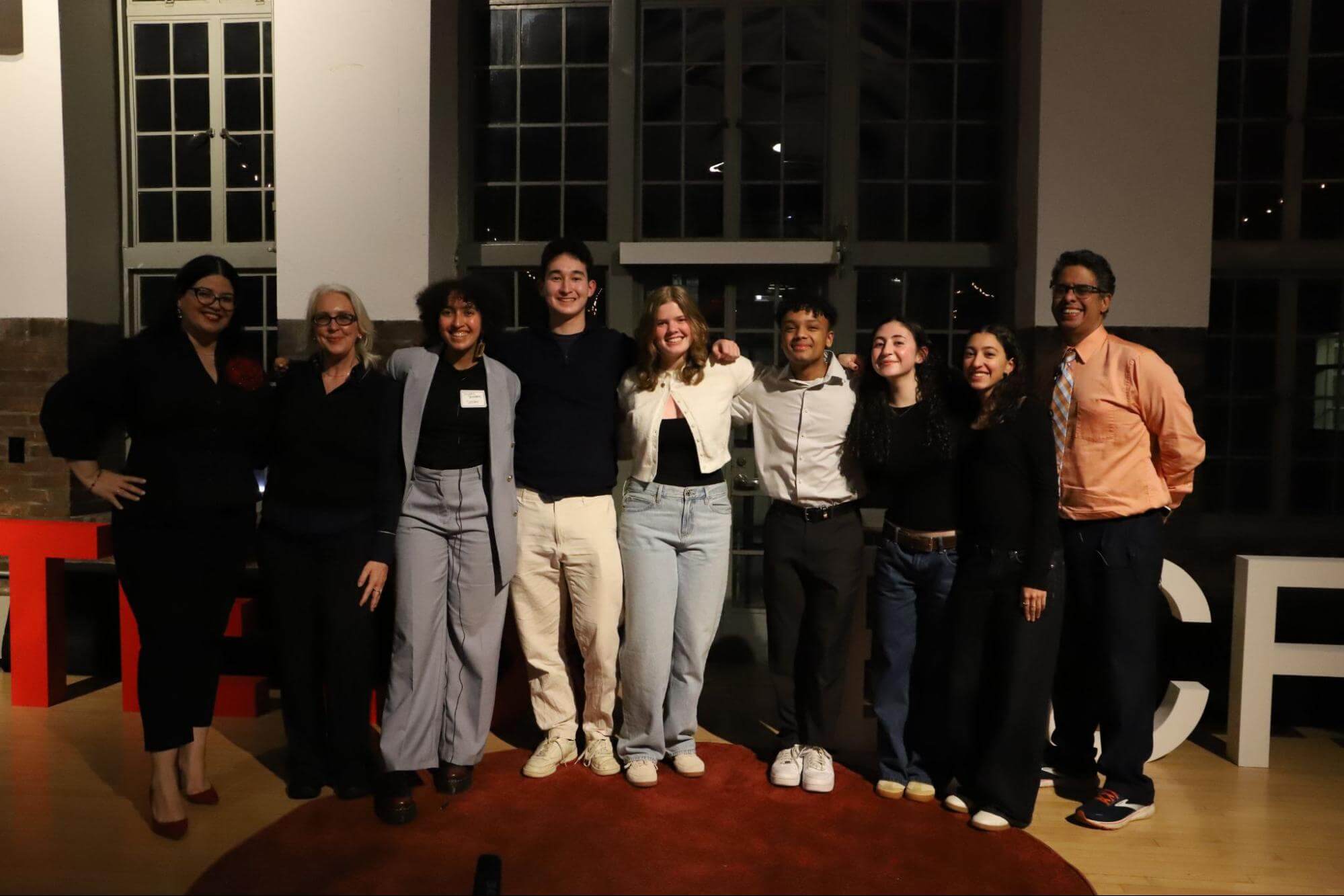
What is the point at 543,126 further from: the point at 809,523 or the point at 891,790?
the point at 891,790

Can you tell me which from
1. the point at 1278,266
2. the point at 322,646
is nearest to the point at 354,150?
the point at 322,646

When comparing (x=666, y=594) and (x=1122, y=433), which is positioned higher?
(x=1122, y=433)

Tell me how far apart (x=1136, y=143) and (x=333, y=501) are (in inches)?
157

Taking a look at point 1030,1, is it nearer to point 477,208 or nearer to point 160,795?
point 477,208

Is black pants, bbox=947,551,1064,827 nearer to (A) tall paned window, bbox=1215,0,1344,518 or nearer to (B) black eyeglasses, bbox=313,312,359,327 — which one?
(B) black eyeglasses, bbox=313,312,359,327

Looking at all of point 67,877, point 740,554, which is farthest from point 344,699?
point 740,554

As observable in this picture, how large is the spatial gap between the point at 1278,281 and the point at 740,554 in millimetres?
3211

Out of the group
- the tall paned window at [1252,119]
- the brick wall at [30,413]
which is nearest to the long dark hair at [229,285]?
the brick wall at [30,413]

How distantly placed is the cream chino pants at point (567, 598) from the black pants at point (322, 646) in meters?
0.51

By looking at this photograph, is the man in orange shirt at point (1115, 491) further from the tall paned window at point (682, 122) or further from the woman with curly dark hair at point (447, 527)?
the tall paned window at point (682, 122)

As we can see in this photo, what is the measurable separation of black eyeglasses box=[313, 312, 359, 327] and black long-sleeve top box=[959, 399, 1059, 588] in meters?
2.00

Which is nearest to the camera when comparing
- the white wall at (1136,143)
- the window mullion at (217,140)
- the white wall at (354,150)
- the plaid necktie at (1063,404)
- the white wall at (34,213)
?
the plaid necktie at (1063,404)

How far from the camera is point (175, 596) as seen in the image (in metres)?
2.59

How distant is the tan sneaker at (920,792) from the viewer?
113 inches
